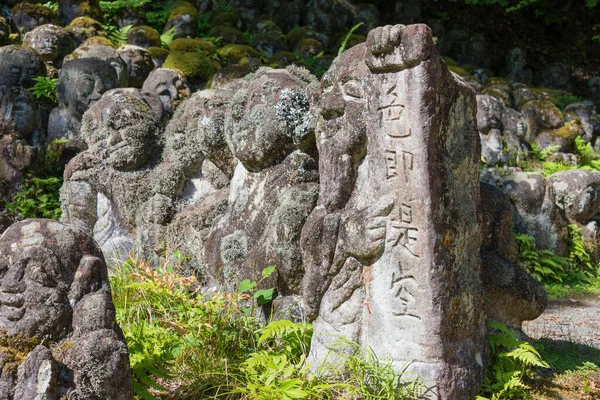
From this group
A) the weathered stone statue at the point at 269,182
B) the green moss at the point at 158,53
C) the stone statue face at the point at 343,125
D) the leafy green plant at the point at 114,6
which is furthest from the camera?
the leafy green plant at the point at 114,6

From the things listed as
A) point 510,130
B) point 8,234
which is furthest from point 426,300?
point 510,130

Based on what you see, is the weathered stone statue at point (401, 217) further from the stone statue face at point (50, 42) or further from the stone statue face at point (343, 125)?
the stone statue face at point (50, 42)

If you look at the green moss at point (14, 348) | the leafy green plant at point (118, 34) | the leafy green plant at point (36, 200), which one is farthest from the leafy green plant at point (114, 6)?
the green moss at point (14, 348)

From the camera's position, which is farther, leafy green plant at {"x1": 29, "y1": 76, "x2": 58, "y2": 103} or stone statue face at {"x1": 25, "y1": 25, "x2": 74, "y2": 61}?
stone statue face at {"x1": 25, "y1": 25, "x2": 74, "y2": 61}

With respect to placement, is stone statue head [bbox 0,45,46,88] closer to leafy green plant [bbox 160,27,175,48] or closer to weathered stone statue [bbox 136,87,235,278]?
leafy green plant [bbox 160,27,175,48]

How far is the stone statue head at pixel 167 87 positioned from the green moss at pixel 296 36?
315 inches

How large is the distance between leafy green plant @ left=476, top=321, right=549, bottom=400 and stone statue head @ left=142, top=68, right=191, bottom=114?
6144mm

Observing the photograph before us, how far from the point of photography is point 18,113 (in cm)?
886

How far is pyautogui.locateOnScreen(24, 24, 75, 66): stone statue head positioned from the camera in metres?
12.0

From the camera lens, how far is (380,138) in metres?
3.94

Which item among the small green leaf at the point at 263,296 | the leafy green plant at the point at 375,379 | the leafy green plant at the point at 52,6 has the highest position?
the leafy green plant at the point at 52,6

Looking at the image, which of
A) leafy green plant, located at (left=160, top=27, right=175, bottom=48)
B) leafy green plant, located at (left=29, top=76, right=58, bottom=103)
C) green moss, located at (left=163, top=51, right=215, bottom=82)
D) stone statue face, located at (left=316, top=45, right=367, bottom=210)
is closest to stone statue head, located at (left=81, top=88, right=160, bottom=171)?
stone statue face, located at (left=316, top=45, right=367, bottom=210)

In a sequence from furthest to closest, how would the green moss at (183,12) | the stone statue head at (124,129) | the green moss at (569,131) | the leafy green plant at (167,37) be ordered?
the green moss at (183,12) → the leafy green plant at (167,37) → the green moss at (569,131) → the stone statue head at (124,129)

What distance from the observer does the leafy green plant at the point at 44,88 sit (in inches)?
419
